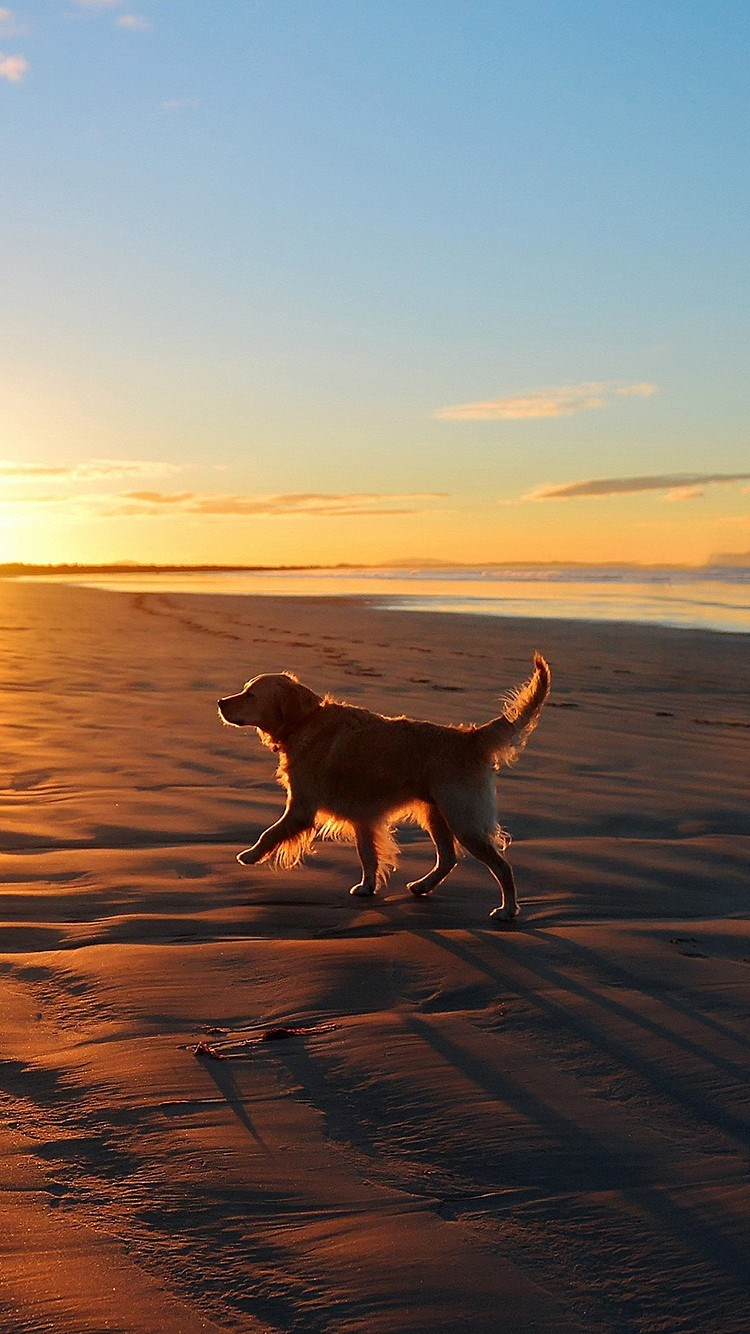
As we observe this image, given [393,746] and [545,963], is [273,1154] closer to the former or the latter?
[545,963]

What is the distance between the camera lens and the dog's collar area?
5574 millimetres

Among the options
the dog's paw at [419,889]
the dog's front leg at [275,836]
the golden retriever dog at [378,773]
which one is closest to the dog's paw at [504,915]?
the golden retriever dog at [378,773]

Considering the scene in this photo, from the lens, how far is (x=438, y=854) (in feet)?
17.8

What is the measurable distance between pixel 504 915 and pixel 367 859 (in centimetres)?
84

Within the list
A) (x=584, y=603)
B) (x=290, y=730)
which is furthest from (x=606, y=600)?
(x=290, y=730)

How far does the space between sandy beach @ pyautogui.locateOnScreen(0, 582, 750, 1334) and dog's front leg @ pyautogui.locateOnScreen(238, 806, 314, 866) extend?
10 centimetres

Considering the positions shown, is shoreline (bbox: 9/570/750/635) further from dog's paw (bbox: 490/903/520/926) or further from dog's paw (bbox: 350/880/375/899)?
dog's paw (bbox: 490/903/520/926)

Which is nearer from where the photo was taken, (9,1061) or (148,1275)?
(148,1275)

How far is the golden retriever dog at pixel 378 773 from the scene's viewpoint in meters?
5.18

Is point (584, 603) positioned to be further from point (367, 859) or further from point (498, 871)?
point (498, 871)

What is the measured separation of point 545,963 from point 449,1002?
55 centimetres

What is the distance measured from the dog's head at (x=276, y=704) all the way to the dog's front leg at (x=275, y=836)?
0.52m

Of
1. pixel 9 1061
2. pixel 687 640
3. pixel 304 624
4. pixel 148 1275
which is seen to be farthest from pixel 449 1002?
pixel 304 624

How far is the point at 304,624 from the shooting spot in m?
23.8
